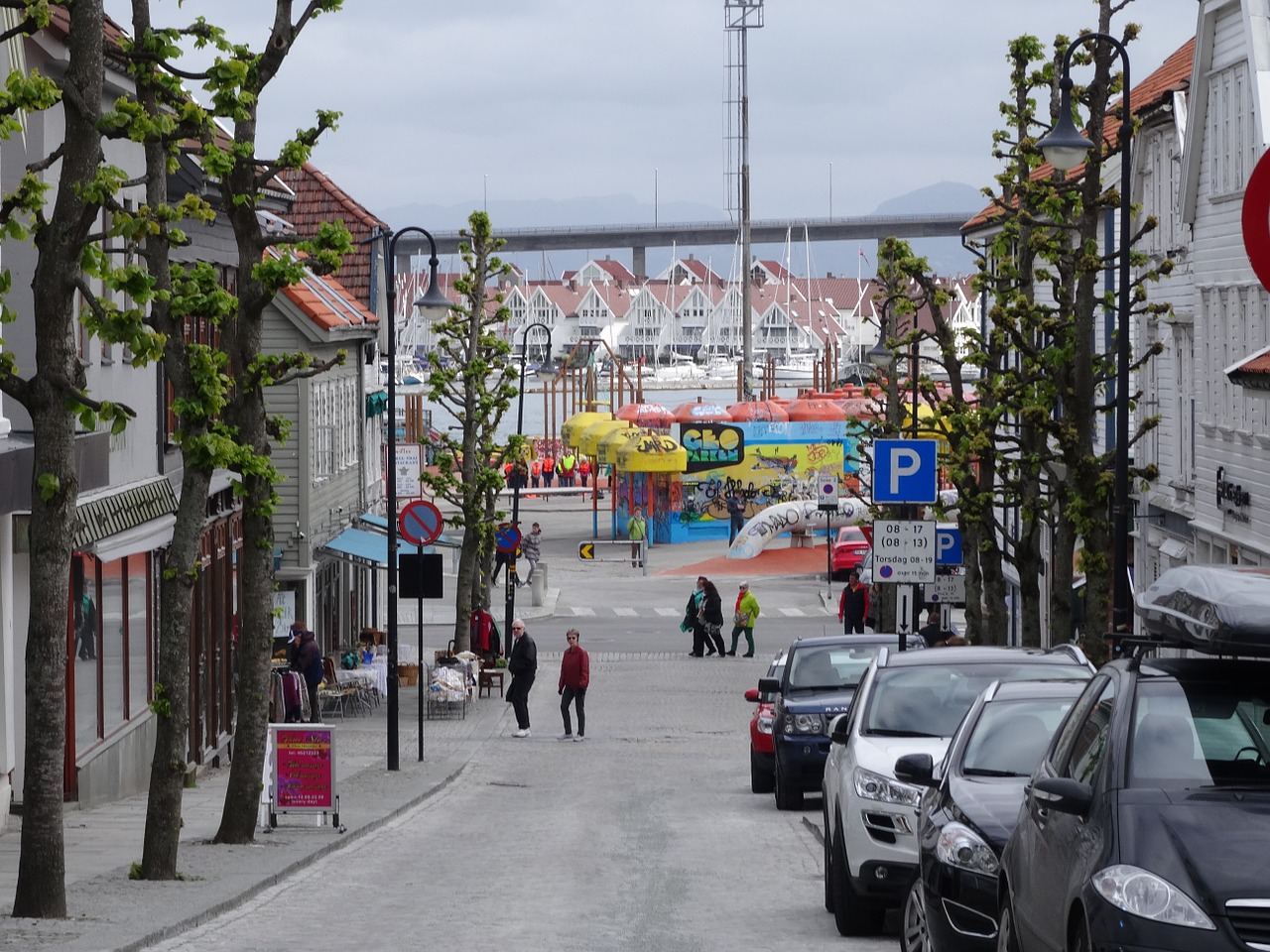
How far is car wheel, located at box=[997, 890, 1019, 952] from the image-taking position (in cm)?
→ 800

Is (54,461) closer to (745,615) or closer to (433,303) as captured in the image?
(433,303)

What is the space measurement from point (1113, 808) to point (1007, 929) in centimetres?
156

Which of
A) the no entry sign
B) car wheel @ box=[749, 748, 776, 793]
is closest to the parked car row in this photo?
car wheel @ box=[749, 748, 776, 793]

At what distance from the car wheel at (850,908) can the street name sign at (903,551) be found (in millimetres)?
11810

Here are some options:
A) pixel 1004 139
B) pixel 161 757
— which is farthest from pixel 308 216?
pixel 161 757

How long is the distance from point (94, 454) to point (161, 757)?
444cm

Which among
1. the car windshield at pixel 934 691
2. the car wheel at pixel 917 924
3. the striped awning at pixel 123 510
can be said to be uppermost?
the striped awning at pixel 123 510

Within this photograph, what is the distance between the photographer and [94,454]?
59.5 ft

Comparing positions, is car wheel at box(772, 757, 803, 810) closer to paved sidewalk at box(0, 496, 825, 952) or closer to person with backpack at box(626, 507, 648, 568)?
paved sidewalk at box(0, 496, 825, 952)

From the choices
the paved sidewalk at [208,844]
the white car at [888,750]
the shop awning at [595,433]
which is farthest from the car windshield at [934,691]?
the shop awning at [595,433]

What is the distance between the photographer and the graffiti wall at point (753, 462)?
72.1 metres

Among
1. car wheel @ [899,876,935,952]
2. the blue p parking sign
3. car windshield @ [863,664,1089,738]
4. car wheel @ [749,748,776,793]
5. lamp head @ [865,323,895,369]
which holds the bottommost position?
car wheel @ [749,748,776,793]

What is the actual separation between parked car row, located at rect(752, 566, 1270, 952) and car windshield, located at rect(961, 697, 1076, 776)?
0.03 feet

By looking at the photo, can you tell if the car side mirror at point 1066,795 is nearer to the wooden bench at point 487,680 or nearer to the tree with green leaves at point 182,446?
the tree with green leaves at point 182,446
